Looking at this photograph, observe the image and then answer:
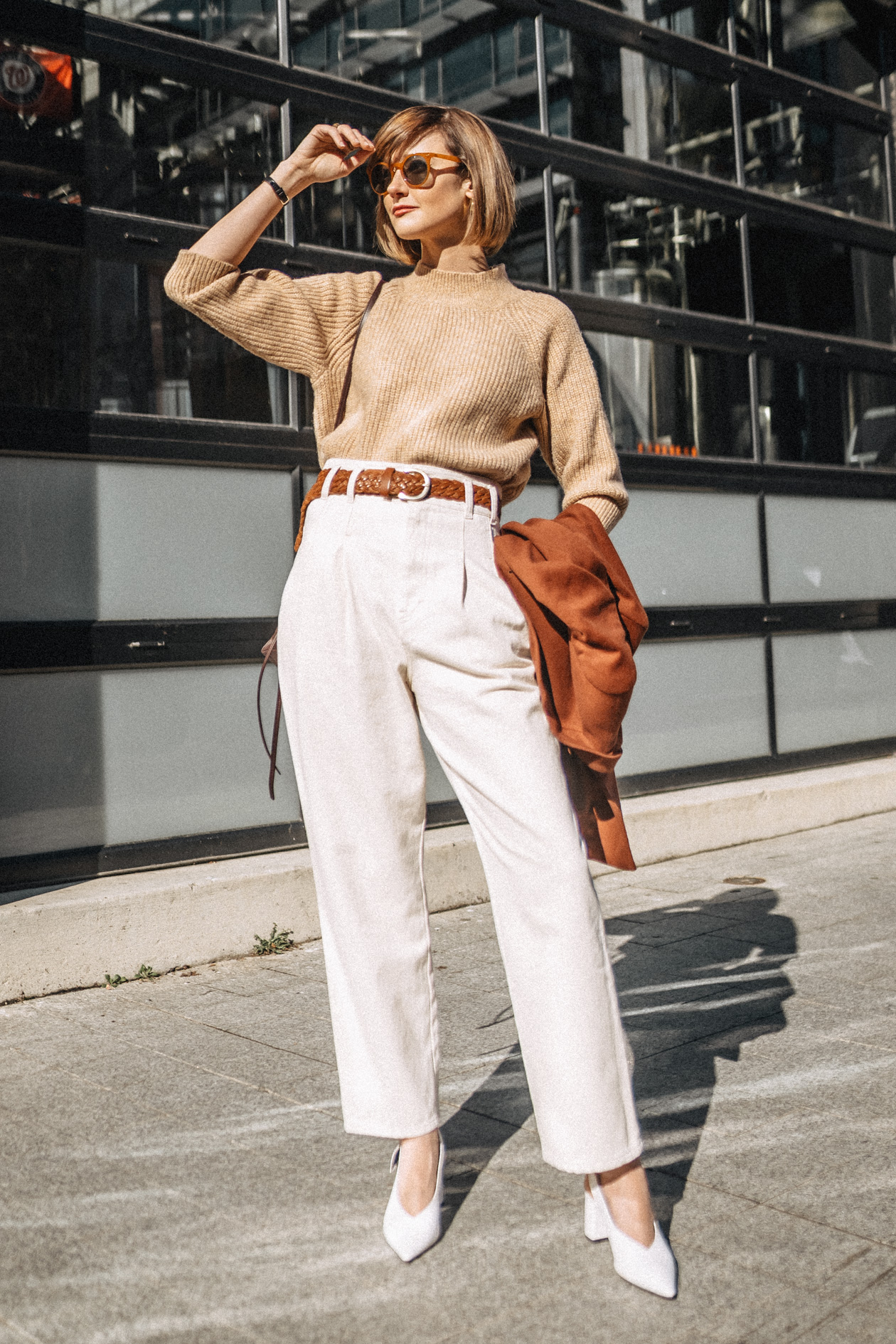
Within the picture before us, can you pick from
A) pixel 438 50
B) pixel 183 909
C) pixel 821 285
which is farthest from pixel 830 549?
pixel 183 909

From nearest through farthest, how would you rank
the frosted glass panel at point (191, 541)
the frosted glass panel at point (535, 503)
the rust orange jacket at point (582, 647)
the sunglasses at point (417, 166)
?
the rust orange jacket at point (582, 647), the sunglasses at point (417, 166), the frosted glass panel at point (191, 541), the frosted glass panel at point (535, 503)

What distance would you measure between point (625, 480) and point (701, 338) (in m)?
1.26

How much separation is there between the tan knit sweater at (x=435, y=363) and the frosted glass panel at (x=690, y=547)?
4414 mm

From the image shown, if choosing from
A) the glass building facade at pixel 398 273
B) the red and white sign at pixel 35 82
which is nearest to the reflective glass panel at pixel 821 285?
the glass building facade at pixel 398 273

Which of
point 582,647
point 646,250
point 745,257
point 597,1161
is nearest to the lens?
point 597,1161

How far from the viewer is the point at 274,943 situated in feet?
14.8

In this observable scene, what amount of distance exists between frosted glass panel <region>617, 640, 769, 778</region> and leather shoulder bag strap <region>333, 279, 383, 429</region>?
4485 millimetres

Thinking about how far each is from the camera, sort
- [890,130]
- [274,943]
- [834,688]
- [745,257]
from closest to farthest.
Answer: [274,943] < [745,257] < [834,688] < [890,130]

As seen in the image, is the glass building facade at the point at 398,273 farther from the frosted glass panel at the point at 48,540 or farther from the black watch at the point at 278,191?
the black watch at the point at 278,191

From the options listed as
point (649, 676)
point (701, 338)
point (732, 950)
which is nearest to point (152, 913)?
point (732, 950)

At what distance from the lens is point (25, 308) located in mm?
4758

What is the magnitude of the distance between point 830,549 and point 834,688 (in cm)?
89

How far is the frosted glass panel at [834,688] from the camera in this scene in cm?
761

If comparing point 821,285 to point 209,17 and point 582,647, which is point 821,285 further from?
point 582,647
